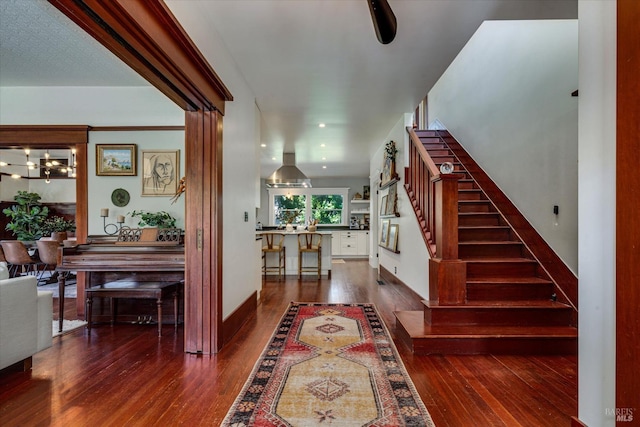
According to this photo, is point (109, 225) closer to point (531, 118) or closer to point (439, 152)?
point (439, 152)

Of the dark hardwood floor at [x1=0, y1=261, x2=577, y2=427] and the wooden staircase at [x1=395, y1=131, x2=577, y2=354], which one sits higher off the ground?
the wooden staircase at [x1=395, y1=131, x2=577, y2=354]

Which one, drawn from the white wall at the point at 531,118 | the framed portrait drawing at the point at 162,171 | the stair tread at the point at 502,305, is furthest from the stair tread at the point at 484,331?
the framed portrait drawing at the point at 162,171

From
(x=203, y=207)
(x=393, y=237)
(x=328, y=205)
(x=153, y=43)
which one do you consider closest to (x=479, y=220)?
(x=393, y=237)

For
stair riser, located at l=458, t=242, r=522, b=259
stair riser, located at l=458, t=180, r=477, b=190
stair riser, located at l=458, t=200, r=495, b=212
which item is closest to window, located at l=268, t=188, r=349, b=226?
stair riser, located at l=458, t=180, r=477, b=190

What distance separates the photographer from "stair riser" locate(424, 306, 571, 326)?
2617 mm

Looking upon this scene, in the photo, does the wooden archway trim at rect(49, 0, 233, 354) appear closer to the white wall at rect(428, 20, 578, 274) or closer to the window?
the white wall at rect(428, 20, 578, 274)

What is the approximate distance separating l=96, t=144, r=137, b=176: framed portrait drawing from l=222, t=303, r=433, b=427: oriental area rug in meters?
2.69

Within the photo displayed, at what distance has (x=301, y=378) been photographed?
2.01 metres

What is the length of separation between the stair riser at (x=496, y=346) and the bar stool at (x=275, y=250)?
3765mm

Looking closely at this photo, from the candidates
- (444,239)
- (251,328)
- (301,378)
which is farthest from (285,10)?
(251,328)

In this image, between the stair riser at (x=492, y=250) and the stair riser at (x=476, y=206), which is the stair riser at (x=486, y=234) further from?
the stair riser at (x=476, y=206)

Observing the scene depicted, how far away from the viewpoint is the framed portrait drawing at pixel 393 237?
4756 millimetres

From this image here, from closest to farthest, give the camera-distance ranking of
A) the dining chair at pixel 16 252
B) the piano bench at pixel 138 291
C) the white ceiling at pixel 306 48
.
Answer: the white ceiling at pixel 306 48 < the piano bench at pixel 138 291 < the dining chair at pixel 16 252

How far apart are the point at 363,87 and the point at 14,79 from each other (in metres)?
4.02
